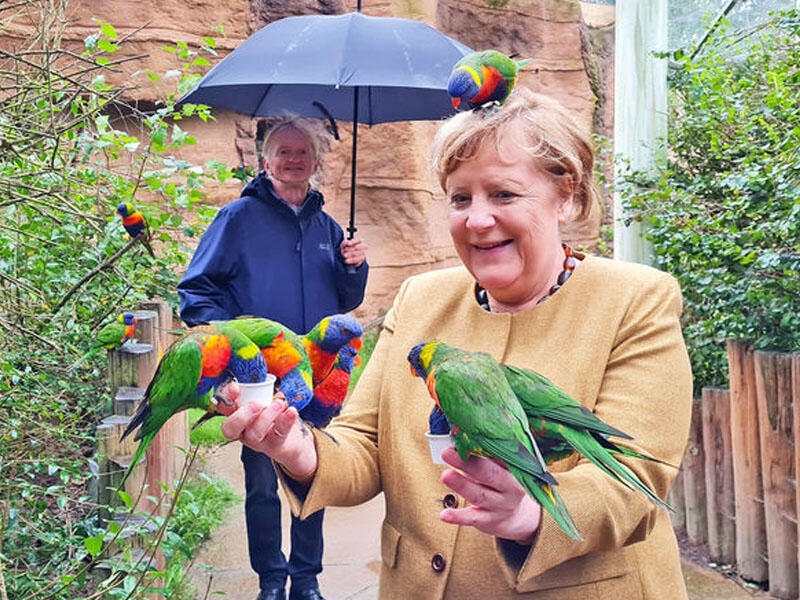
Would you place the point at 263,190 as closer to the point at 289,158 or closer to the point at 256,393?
the point at 289,158

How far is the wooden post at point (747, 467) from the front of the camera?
3664 millimetres

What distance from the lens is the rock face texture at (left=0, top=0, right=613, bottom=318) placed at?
7129 millimetres

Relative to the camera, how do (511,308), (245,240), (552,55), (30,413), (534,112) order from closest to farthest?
(534,112), (511,308), (30,413), (245,240), (552,55)

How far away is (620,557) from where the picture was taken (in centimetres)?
139

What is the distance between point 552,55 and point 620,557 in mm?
8900

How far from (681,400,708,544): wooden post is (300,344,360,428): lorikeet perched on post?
113 inches

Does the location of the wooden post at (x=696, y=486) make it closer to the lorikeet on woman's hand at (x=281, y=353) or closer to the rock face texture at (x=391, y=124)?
the lorikeet on woman's hand at (x=281, y=353)

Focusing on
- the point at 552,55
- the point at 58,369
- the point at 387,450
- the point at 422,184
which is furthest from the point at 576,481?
the point at 552,55

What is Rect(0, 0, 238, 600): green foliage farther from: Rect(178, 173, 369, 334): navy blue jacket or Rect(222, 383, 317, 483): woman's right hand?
A: Rect(222, 383, 317, 483): woman's right hand

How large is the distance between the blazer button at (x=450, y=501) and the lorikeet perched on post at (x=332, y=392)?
0.35 meters

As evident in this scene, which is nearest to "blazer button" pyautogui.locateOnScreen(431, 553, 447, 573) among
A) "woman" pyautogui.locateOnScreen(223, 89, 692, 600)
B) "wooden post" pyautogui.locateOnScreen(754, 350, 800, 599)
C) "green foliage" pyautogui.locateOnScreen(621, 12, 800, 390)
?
"woman" pyautogui.locateOnScreen(223, 89, 692, 600)

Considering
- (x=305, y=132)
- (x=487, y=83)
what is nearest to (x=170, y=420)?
(x=305, y=132)

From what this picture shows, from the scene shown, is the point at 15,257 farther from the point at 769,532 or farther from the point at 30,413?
the point at 769,532

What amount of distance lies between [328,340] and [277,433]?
0.35m
